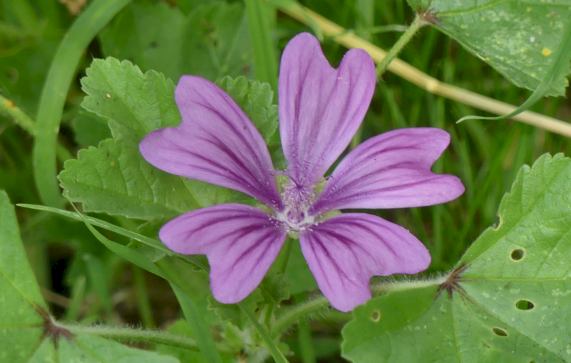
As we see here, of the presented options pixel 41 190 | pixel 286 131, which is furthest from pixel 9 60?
pixel 286 131

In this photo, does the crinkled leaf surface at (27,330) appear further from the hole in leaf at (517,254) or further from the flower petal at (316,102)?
the hole in leaf at (517,254)

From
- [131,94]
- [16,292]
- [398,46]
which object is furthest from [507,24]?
[16,292]

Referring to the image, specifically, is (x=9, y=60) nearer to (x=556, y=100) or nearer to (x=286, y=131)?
(x=286, y=131)

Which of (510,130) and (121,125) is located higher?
(510,130)

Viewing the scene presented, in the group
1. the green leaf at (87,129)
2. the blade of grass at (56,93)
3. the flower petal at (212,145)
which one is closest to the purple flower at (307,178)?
the flower petal at (212,145)

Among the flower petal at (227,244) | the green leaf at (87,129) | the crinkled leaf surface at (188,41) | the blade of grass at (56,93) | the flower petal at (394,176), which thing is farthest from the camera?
the crinkled leaf surface at (188,41)

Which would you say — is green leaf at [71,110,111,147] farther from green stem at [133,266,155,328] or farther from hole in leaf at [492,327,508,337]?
hole in leaf at [492,327,508,337]

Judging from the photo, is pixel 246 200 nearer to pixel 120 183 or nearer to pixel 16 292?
pixel 120 183
